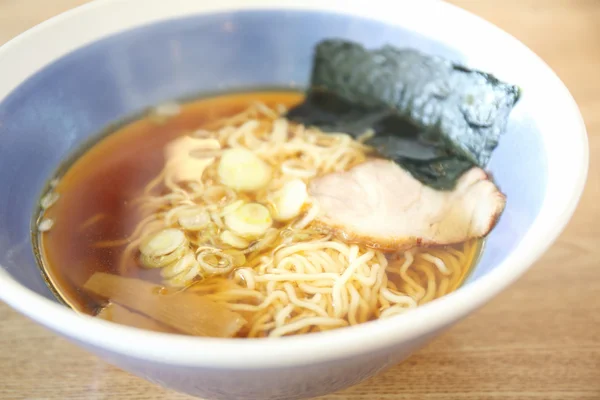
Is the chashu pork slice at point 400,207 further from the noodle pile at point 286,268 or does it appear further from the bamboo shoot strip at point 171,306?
the bamboo shoot strip at point 171,306

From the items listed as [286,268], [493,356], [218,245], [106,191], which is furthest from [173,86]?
[493,356]

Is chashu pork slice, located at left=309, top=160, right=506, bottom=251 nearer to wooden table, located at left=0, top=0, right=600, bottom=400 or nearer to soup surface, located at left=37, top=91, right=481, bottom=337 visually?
soup surface, located at left=37, top=91, right=481, bottom=337

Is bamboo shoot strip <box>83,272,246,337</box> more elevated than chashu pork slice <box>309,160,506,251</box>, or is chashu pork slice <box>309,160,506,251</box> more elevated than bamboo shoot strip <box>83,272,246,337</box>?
chashu pork slice <box>309,160,506,251</box>

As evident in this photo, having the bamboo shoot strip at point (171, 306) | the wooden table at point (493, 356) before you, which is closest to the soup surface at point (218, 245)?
the bamboo shoot strip at point (171, 306)

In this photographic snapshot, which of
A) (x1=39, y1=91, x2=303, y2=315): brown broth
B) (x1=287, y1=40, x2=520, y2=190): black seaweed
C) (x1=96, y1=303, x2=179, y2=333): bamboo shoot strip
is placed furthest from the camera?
(x1=287, y1=40, x2=520, y2=190): black seaweed

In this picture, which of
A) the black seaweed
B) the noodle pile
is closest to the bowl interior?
the black seaweed

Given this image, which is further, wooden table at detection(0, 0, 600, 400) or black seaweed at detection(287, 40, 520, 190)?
black seaweed at detection(287, 40, 520, 190)

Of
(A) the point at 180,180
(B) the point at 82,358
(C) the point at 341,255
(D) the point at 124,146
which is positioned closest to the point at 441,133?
(C) the point at 341,255
